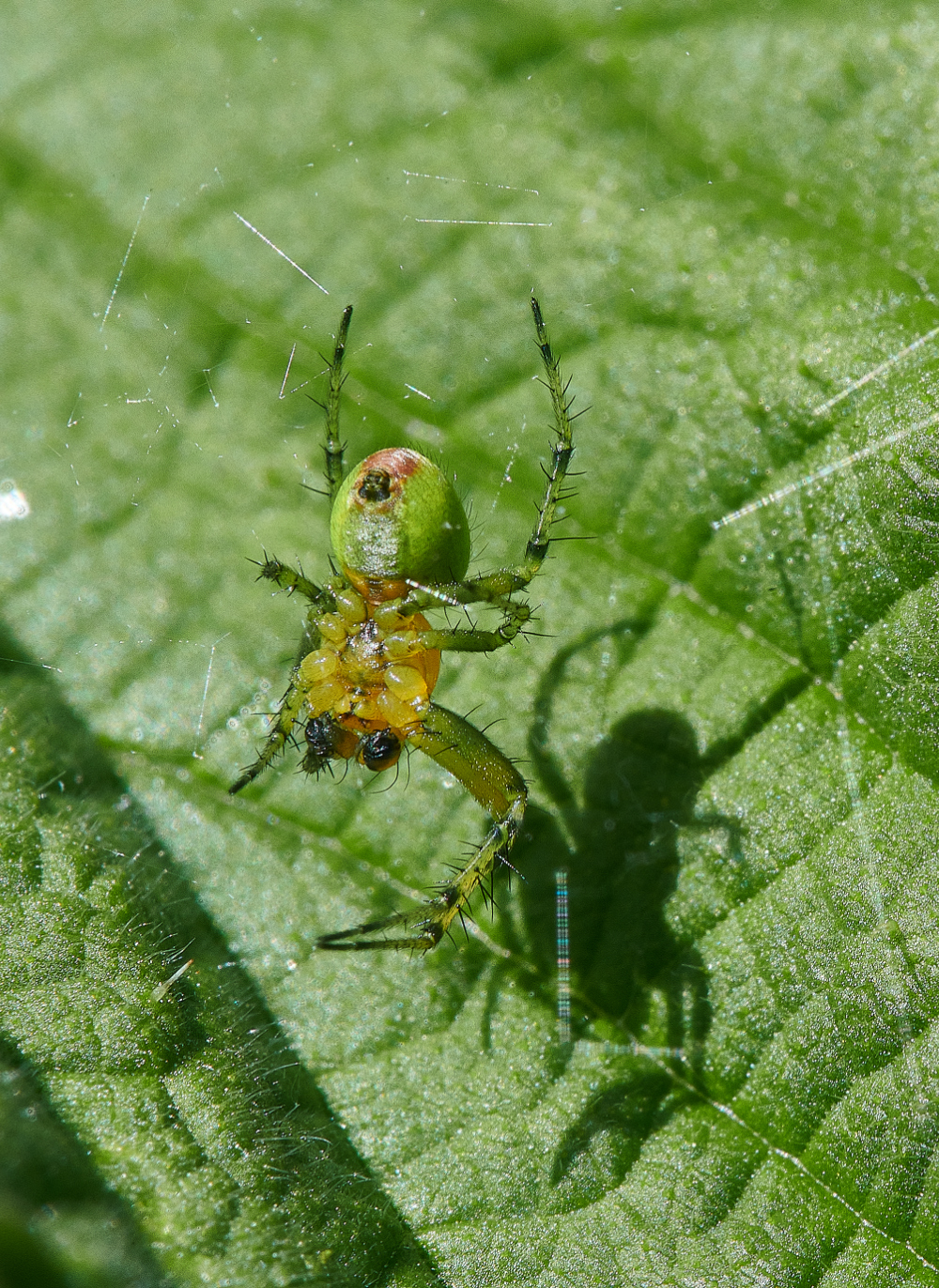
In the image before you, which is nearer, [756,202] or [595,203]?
[756,202]

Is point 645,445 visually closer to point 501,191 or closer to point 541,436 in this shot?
point 541,436

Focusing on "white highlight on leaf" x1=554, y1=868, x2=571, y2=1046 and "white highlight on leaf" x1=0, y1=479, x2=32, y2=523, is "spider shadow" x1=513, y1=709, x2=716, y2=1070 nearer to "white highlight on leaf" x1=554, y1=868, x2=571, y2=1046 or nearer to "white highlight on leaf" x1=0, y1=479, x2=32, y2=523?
"white highlight on leaf" x1=554, y1=868, x2=571, y2=1046

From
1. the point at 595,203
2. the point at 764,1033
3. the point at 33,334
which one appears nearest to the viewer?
the point at 764,1033

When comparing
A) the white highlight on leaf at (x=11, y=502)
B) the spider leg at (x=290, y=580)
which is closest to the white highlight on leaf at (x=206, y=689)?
the spider leg at (x=290, y=580)

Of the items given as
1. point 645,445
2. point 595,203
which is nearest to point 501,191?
point 595,203

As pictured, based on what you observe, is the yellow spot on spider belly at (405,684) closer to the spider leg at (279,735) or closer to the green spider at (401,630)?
the green spider at (401,630)

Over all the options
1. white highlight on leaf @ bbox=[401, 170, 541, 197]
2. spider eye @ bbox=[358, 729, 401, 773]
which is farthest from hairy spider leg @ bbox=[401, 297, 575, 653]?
white highlight on leaf @ bbox=[401, 170, 541, 197]

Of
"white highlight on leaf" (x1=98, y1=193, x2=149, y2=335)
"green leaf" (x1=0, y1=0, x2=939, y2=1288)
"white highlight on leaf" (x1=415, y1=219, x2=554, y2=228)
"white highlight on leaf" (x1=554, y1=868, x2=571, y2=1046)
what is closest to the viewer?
"green leaf" (x1=0, y1=0, x2=939, y2=1288)
